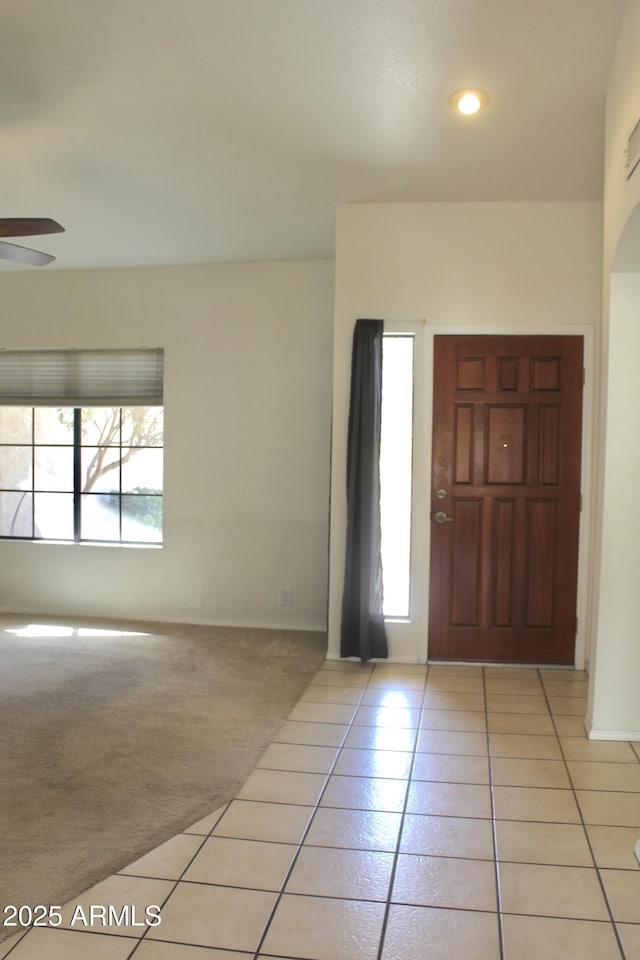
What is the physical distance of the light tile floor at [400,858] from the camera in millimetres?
2025

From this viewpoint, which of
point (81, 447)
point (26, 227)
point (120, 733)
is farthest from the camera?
point (81, 447)

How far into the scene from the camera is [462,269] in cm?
449

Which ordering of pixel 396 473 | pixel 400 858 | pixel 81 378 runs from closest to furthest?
pixel 400 858
pixel 396 473
pixel 81 378

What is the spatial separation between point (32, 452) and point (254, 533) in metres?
1.96

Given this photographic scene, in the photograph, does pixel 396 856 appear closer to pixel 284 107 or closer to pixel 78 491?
pixel 284 107

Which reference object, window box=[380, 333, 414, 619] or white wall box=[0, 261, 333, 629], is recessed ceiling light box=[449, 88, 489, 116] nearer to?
window box=[380, 333, 414, 619]

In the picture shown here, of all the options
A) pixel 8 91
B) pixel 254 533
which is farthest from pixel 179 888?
pixel 254 533

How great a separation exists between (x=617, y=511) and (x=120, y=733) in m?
2.44

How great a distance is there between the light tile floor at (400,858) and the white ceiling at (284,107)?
276 cm

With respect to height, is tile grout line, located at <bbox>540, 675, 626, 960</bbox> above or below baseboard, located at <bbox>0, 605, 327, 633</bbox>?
below

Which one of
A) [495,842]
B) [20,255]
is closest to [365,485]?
[20,255]

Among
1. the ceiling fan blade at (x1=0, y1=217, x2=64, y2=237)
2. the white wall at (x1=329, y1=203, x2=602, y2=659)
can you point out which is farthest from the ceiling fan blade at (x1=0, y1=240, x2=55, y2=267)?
the white wall at (x1=329, y1=203, x2=602, y2=659)

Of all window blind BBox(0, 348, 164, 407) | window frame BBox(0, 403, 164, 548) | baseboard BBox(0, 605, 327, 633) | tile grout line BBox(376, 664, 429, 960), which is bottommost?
tile grout line BBox(376, 664, 429, 960)

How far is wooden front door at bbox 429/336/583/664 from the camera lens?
450 centimetres
